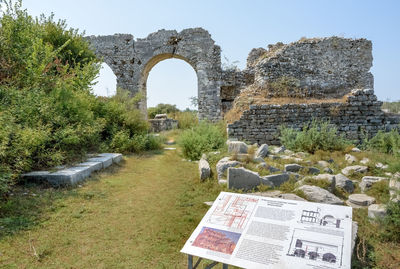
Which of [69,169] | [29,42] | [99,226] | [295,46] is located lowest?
[99,226]

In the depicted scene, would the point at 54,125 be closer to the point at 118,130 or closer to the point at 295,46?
the point at 118,130

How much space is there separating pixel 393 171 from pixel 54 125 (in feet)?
22.1

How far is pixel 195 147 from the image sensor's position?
7.31m

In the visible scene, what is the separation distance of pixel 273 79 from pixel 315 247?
9.12m

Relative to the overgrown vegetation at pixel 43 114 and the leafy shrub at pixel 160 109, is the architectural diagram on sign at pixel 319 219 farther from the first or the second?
the leafy shrub at pixel 160 109

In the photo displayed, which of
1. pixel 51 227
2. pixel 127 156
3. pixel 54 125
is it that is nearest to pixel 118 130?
pixel 127 156

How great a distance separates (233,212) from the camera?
2.29 m

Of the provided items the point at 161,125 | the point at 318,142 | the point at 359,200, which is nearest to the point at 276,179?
the point at 359,200

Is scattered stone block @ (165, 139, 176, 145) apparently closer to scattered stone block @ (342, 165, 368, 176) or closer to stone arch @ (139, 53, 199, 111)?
stone arch @ (139, 53, 199, 111)

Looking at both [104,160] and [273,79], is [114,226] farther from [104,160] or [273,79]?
[273,79]

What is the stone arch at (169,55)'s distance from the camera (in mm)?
13469

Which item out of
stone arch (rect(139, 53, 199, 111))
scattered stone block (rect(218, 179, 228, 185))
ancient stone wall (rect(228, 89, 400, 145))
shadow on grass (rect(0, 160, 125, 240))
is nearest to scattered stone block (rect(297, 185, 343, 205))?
scattered stone block (rect(218, 179, 228, 185))

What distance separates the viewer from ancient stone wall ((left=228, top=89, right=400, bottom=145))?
8078 mm

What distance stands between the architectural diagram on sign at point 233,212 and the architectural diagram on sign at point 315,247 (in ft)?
1.34
